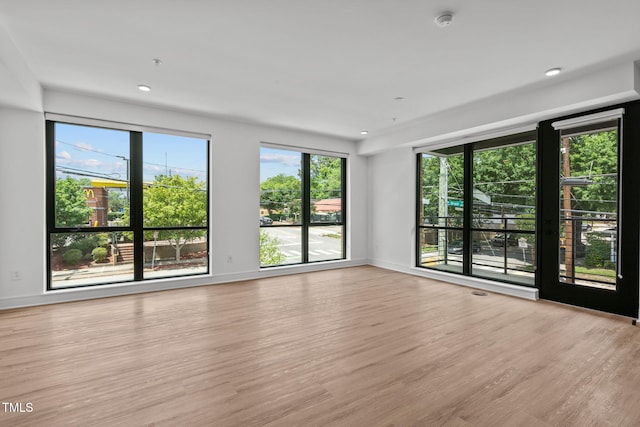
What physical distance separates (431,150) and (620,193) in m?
2.86

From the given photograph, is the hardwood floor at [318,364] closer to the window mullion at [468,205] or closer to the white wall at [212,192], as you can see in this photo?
the white wall at [212,192]

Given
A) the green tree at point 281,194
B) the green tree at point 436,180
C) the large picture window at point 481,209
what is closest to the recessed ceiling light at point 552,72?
the large picture window at point 481,209

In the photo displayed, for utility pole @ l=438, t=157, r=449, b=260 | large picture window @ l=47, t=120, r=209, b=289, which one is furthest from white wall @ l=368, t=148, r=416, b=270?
large picture window @ l=47, t=120, r=209, b=289

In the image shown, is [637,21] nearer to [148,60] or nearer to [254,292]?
[148,60]

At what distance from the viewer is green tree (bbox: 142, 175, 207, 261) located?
15.9ft

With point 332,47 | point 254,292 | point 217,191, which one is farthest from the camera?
point 217,191

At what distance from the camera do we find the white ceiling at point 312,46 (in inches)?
93.0

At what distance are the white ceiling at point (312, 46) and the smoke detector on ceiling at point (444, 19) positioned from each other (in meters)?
0.05

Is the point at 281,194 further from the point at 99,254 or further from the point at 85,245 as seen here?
the point at 85,245

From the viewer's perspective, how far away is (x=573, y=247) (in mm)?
4039

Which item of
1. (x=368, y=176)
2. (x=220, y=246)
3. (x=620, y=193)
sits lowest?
(x=220, y=246)

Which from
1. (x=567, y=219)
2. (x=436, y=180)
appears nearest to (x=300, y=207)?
(x=436, y=180)

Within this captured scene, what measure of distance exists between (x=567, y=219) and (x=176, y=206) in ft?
18.8

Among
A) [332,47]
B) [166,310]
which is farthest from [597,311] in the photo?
[166,310]
